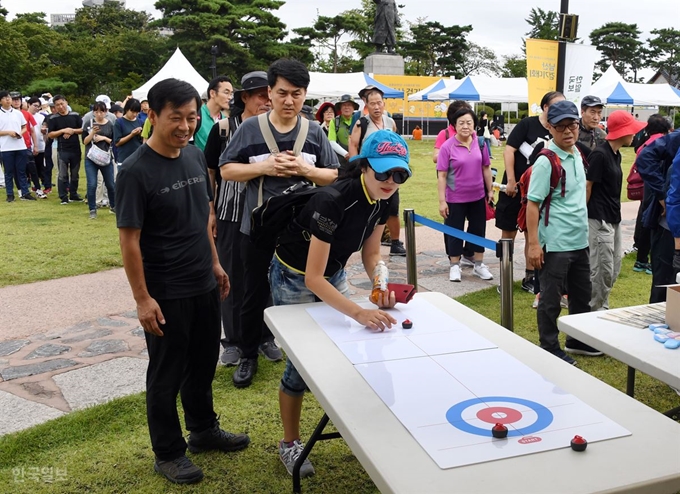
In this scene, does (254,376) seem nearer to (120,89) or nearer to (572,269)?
(572,269)

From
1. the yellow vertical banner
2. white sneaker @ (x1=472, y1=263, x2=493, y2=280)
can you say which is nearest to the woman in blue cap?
white sneaker @ (x1=472, y1=263, x2=493, y2=280)

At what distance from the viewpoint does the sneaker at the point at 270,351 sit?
4.61 meters

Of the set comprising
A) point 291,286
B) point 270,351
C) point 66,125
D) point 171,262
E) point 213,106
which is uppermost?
point 213,106

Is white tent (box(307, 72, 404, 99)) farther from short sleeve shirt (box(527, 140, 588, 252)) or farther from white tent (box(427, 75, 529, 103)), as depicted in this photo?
short sleeve shirt (box(527, 140, 588, 252))

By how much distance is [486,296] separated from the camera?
248 inches

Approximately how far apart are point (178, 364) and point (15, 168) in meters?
11.1

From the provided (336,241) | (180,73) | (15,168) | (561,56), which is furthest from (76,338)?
(180,73)

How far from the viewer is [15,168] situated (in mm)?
12555

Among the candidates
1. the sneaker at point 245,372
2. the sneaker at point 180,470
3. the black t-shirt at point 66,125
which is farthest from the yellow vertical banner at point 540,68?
the black t-shirt at point 66,125

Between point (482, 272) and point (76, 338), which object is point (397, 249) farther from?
point (76, 338)

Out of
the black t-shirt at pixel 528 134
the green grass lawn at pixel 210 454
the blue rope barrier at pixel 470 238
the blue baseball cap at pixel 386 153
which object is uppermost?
the blue baseball cap at pixel 386 153

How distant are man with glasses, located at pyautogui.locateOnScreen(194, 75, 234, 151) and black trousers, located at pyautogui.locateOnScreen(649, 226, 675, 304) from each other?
336cm

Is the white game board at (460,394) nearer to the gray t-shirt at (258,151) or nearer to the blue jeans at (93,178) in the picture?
the gray t-shirt at (258,151)

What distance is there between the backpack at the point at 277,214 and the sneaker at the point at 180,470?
43.6 inches
